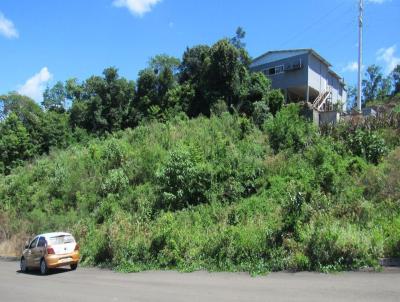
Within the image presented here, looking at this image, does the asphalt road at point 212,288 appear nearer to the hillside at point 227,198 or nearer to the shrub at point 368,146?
the hillside at point 227,198

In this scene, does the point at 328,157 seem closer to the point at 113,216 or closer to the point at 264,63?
the point at 113,216

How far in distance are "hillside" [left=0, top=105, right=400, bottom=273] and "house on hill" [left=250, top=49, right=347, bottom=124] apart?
13.1 m

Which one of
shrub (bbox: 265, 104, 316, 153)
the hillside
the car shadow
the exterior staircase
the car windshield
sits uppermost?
the exterior staircase

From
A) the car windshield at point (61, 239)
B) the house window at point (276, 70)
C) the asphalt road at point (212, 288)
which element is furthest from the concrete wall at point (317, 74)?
the asphalt road at point (212, 288)

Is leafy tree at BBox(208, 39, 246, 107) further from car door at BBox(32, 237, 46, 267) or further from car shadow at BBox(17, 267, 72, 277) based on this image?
car door at BBox(32, 237, 46, 267)

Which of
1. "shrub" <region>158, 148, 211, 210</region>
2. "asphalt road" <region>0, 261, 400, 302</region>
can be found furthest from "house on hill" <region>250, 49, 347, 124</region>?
"asphalt road" <region>0, 261, 400, 302</region>

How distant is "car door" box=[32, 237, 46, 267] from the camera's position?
2030cm

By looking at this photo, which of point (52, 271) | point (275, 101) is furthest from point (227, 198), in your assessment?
point (275, 101)

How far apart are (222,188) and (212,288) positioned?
1107 centimetres

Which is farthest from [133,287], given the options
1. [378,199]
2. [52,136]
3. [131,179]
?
[52,136]

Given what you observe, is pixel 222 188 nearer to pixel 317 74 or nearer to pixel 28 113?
pixel 317 74

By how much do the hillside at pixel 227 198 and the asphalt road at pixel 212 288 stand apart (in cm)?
102

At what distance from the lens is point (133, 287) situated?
14039 millimetres

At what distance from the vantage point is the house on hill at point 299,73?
150 ft
